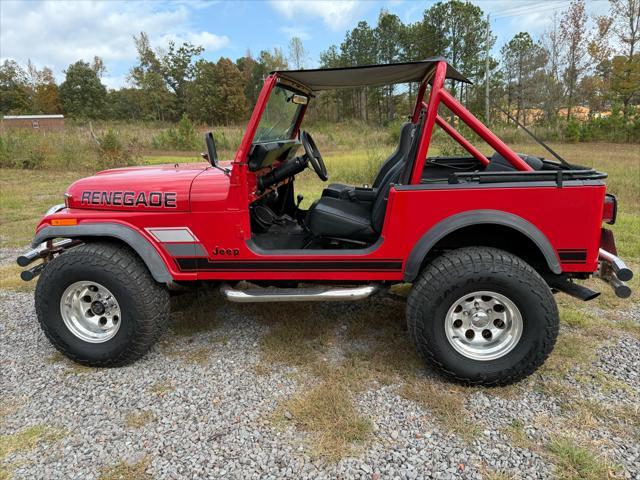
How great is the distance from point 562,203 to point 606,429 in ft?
4.05

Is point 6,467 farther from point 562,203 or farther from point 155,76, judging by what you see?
point 155,76

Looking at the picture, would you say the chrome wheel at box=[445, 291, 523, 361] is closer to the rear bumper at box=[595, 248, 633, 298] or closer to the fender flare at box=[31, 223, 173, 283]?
the rear bumper at box=[595, 248, 633, 298]

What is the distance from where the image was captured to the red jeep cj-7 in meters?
2.57

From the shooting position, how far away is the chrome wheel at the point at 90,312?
2969mm

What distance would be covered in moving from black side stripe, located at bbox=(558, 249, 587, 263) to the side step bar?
1.13 m

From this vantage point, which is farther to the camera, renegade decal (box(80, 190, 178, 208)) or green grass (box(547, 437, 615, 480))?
renegade decal (box(80, 190, 178, 208))

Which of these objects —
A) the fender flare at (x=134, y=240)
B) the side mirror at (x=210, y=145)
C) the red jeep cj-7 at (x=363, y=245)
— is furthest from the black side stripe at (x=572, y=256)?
the fender flare at (x=134, y=240)

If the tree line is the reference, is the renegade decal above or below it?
below

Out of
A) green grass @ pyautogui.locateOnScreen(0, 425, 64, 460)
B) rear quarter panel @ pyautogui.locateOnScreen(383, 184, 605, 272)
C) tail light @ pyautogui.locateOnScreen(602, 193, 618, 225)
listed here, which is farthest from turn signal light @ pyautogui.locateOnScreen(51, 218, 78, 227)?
tail light @ pyautogui.locateOnScreen(602, 193, 618, 225)

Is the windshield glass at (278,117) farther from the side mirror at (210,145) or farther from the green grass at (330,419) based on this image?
the green grass at (330,419)

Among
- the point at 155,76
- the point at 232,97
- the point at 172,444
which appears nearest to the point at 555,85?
the point at 232,97

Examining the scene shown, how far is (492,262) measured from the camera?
2.59 metres

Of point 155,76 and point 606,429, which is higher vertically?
point 155,76

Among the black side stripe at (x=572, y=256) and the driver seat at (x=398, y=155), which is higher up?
the driver seat at (x=398, y=155)
